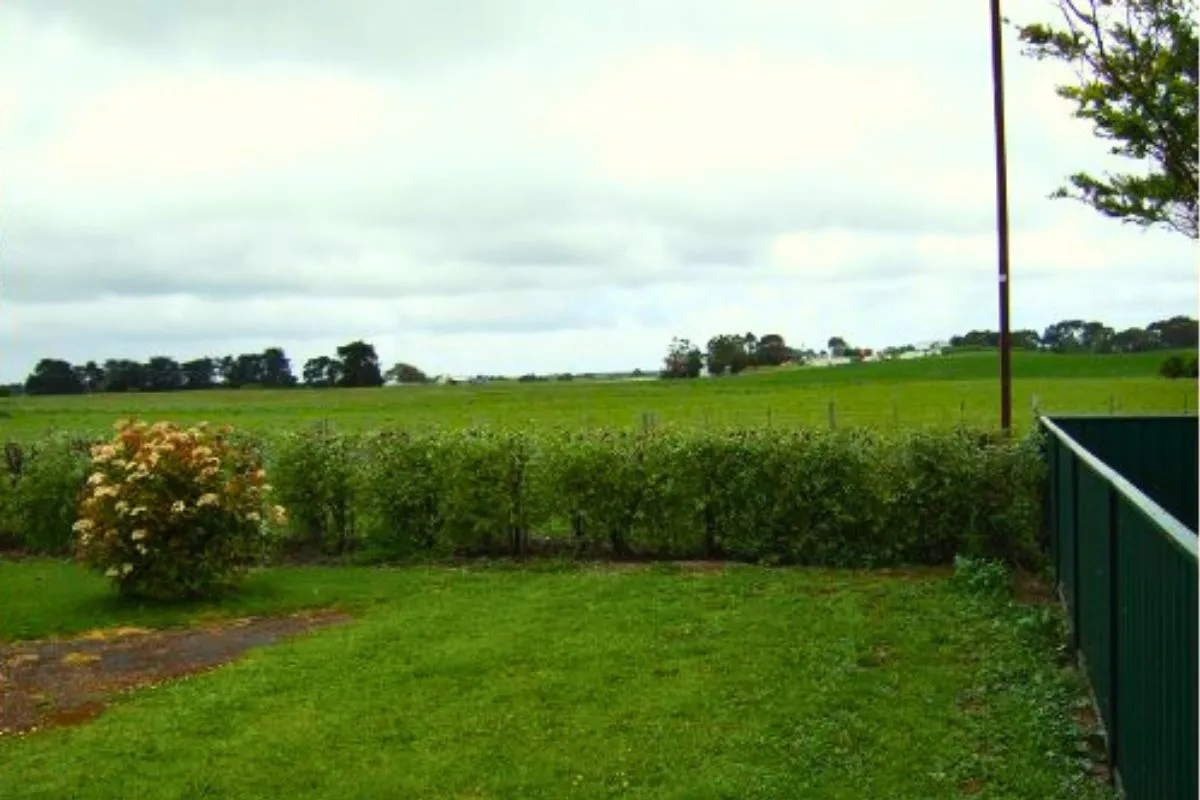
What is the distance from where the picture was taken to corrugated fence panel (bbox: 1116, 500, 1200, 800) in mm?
3107

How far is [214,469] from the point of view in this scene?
34.4 ft

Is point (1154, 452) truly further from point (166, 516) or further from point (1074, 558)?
point (166, 516)

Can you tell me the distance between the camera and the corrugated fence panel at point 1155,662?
311cm

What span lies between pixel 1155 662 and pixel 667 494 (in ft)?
27.8

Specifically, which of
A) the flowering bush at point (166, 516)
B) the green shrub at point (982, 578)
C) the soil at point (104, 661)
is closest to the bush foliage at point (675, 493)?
the green shrub at point (982, 578)

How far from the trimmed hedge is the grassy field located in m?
18.8

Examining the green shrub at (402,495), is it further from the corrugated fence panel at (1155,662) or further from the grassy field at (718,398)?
the grassy field at (718,398)

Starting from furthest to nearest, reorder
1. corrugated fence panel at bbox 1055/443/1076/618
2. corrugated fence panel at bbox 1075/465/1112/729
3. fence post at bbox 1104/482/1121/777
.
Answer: corrugated fence panel at bbox 1055/443/1076/618 < corrugated fence panel at bbox 1075/465/1112/729 < fence post at bbox 1104/482/1121/777

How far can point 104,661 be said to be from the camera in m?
8.56

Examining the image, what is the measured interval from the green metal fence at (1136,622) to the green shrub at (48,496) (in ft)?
35.9

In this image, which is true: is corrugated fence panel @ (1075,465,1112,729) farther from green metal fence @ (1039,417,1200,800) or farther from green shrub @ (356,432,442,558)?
green shrub @ (356,432,442,558)

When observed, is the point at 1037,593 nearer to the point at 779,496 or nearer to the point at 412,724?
the point at 779,496

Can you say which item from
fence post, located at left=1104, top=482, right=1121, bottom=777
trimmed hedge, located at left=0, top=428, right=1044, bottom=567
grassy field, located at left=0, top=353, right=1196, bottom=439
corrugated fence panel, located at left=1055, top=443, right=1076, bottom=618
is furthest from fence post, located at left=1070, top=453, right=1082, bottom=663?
grassy field, located at left=0, top=353, right=1196, bottom=439

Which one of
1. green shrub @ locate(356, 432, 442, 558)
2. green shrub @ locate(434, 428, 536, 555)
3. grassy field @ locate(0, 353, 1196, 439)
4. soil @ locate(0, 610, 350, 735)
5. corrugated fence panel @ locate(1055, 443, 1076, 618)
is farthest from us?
grassy field @ locate(0, 353, 1196, 439)
